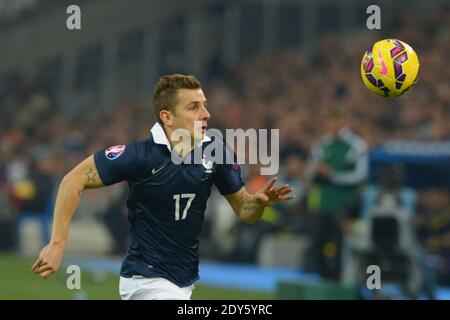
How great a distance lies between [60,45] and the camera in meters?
25.5

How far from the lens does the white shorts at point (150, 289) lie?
6.72 meters

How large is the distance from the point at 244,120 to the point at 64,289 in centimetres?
769

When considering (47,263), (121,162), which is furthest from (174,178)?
(47,263)

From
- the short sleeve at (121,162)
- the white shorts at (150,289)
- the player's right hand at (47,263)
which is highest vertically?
the short sleeve at (121,162)

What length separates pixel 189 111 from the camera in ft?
22.8

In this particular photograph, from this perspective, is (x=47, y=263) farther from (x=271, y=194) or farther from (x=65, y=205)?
(x=271, y=194)

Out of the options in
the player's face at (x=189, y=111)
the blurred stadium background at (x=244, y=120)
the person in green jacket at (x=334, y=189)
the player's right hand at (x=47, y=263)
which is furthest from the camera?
the person in green jacket at (x=334, y=189)

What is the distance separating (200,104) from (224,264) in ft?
34.7

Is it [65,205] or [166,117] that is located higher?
[166,117]

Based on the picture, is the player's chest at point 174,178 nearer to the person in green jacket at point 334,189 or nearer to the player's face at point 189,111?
the player's face at point 189,111

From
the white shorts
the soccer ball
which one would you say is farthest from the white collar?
the soccer ball

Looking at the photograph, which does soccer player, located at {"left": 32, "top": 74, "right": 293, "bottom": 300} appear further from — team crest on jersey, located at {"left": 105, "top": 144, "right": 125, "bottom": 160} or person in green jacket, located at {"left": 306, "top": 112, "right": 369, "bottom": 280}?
person in green jacket, located at {"left": 306, "top": 112, "right": 369, "bottom": 280}

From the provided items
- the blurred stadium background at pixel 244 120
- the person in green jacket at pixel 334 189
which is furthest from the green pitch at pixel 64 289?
the person in green jacket at pixel 334 189
